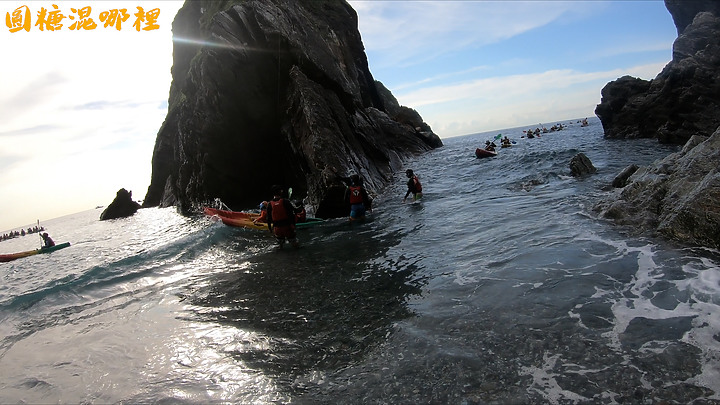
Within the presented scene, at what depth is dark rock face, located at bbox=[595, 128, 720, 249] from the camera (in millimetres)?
7578

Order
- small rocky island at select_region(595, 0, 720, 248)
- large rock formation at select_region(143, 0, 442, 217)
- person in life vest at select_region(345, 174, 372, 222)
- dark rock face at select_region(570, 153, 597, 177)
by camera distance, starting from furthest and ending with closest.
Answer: large rock formation at select_region(143, 0, 442, 217), dark rock face at select_region(570, 153, 597, 177), person in life vest at select_region(345, 174, 372, 222), small rocky island at select_region(595, 0, 720, 248)

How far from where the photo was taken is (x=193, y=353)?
6113mm

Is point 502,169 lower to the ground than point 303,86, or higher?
lower

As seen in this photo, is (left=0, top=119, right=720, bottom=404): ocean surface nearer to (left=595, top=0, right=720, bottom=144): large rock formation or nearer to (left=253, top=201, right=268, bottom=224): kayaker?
(left=253, top=201, right=268, bottom=224): kayaker

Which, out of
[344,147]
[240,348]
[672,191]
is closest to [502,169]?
[344,147]

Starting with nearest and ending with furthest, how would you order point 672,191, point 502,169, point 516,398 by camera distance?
point 516,398 → point 672,191 → point 502,169

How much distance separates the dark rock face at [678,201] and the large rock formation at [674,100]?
28954mm

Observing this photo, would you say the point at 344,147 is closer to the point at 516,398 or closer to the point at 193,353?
the point at 193,353

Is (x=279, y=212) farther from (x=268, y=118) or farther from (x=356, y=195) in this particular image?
(x=268, y=118)

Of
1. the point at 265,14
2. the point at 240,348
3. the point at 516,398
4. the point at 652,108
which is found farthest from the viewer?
the point at 652,108

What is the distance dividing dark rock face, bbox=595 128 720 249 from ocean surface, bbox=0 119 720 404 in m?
0.49

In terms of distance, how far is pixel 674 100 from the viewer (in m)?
36.0

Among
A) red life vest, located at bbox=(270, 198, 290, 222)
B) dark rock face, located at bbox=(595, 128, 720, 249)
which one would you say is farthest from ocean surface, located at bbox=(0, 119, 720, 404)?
red life vest, located at bbox=(270, 198, 290, 222)

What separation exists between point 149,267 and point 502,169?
2375cm
